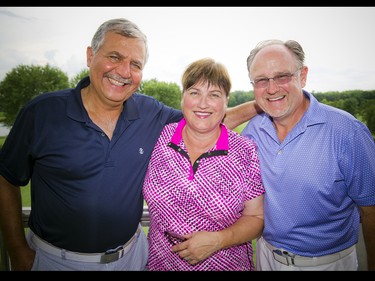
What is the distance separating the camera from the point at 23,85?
3909cm

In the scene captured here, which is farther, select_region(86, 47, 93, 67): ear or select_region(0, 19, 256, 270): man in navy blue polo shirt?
select_region(86, 47, 93, 67): ear

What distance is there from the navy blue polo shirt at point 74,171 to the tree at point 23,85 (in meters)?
39.3

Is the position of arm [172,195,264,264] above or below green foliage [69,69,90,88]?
above

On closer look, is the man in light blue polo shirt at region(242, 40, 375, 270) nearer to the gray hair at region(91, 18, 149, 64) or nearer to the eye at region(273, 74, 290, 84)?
the eye at region(273, 74, 290, 84)

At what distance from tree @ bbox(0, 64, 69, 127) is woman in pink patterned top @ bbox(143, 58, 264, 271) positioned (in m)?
40.1

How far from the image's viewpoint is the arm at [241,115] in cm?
276

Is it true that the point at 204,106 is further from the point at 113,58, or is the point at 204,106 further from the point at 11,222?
the point at 11,222

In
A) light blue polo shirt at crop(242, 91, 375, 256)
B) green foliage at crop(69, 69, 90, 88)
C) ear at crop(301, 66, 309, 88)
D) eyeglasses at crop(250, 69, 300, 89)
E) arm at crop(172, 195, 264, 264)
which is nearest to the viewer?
arm at crop(172, 195, 264, 264)

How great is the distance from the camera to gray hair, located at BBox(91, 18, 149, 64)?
2.18 meters

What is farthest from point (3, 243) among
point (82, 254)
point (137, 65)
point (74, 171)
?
point (137, 65)

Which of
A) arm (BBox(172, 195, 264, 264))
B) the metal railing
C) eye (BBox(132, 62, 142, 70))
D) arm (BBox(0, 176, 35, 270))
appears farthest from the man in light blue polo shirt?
arm (BBox(0, 176, 35, 270))

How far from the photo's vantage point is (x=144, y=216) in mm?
2463

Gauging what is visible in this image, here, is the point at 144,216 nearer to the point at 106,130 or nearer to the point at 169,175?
the point at 169,175

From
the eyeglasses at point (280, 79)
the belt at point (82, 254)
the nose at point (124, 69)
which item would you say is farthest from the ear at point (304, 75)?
the belt at point (82, 254)
